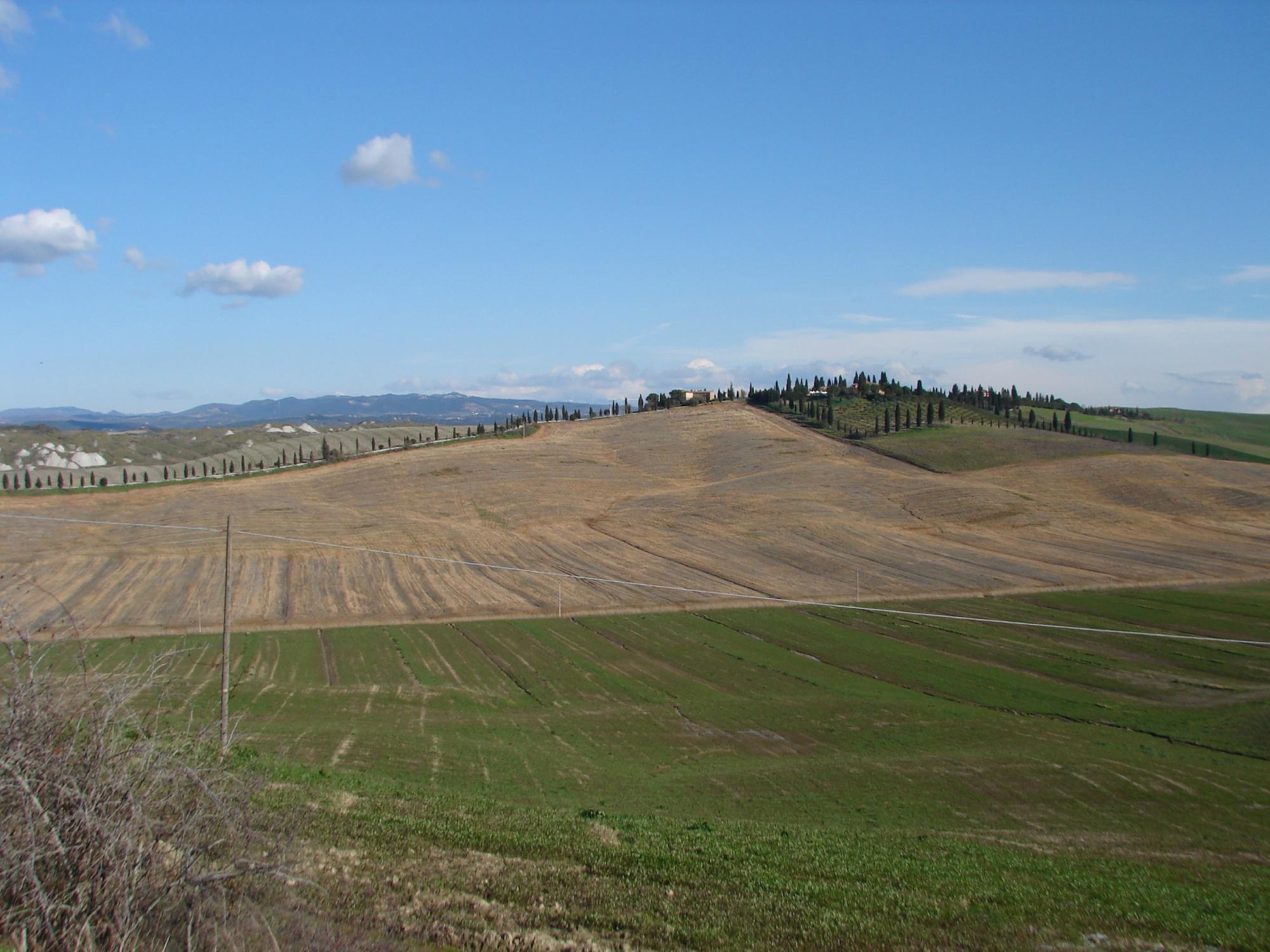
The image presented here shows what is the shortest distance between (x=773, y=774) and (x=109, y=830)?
639 inches

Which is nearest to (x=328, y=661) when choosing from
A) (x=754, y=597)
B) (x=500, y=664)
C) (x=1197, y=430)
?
(x=500, y=664)

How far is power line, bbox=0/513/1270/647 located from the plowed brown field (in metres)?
1.24

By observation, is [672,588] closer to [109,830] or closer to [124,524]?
[124,524]

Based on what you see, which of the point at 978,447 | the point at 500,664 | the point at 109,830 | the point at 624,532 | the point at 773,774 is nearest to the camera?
the point at 109,830

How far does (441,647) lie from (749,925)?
28213 mm

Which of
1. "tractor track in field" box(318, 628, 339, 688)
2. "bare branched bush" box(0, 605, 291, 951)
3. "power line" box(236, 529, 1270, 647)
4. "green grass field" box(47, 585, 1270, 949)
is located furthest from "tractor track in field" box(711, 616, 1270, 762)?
"bare branched bush" box(0, 605, 291, 951)

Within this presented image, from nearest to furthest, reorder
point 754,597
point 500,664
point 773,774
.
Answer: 1. point 773,774
2. point 500,664
3. point 754,597

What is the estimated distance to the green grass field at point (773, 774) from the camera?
11.8 meters

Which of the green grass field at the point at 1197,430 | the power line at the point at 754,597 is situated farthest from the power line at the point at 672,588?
the green grass field at the point at 1197,430

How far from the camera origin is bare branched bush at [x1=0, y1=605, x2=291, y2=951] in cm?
771

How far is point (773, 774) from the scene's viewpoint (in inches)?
851

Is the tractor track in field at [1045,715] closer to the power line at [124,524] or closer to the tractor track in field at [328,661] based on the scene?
the tractor track in field at [328,661]

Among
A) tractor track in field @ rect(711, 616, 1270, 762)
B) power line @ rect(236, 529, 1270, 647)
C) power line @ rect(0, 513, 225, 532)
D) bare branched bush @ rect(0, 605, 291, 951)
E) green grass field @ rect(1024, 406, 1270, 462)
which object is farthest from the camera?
green grass field @ rect(1024, 406, 1270, 462)

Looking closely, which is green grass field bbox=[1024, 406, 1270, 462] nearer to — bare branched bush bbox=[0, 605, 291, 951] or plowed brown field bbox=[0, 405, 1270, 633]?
plowed brown field bbox=[0, 405, 1270, 633]
